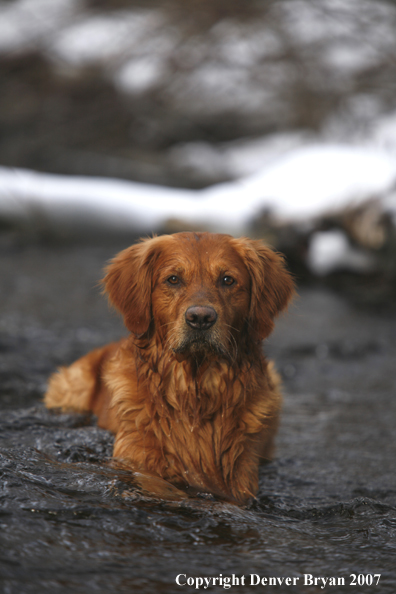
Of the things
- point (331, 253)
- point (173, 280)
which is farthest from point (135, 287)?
point (331, 253)

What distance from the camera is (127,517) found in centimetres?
270

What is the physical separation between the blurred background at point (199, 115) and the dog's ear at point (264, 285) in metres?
5.01

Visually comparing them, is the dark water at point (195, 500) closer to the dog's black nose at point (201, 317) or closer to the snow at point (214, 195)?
the dog's black nose at point (201, 317)

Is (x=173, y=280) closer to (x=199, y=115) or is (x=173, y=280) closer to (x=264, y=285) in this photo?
(x=264, y=285)

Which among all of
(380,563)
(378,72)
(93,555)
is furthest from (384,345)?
(378,72)

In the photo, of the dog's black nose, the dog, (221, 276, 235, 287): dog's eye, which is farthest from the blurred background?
the dog's black nose

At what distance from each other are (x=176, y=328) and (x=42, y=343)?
336 centimetres

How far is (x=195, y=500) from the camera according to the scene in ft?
10.0

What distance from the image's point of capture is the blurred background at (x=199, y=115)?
29.0 feet

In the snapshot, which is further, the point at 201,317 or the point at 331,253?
the point at 331,253

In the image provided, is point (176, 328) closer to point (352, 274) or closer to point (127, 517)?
point (127, 517)

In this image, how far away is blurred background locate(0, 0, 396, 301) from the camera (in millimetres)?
8852

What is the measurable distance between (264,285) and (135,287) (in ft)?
2.63

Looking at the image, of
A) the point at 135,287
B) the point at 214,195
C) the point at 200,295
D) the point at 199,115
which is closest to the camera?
the point at 200,295
